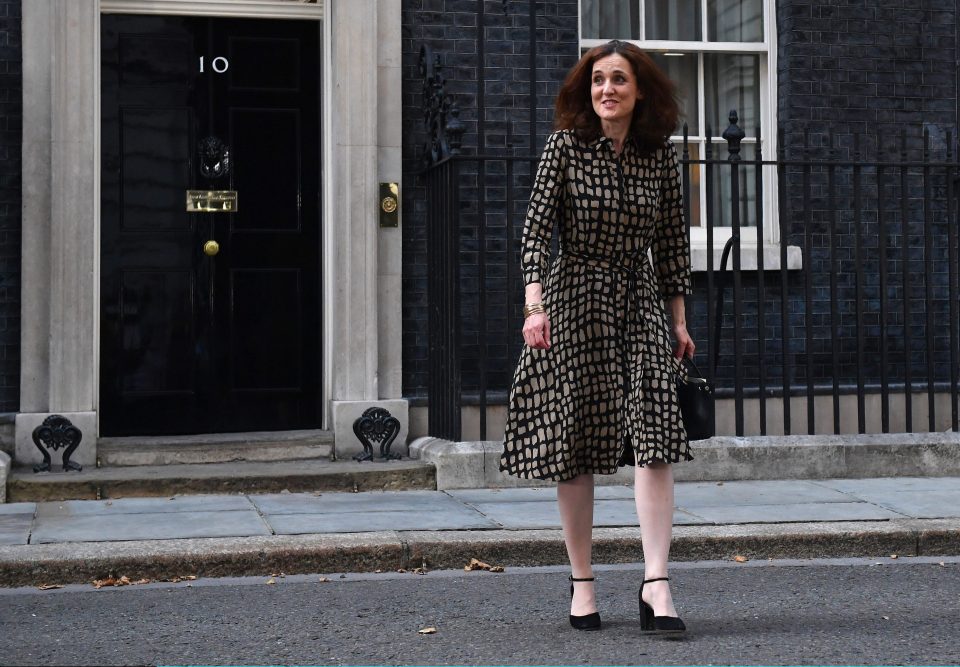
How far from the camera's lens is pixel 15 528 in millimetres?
6379

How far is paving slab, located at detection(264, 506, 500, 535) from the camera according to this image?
247 inches

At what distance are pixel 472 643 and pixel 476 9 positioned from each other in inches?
210

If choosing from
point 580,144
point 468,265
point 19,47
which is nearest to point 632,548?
point 580,144

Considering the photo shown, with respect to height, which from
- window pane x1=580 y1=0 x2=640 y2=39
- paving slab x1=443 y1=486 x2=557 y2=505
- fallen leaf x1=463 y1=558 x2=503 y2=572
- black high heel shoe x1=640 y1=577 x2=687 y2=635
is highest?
window pane x1=580 y1=0 x2=640 y2=39

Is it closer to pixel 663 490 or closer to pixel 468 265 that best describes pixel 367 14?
pixel 468 265

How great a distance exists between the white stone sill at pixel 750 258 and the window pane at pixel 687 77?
90cm

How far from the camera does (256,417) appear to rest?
8805 millimetres

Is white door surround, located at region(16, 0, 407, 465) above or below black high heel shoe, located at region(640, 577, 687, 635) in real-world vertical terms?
above

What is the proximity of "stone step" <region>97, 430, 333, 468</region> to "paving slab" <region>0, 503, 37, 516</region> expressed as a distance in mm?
813

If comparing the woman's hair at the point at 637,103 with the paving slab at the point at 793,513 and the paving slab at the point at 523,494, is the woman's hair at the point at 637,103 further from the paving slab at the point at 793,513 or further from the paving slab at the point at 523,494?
the paving slab at the point at 523,494

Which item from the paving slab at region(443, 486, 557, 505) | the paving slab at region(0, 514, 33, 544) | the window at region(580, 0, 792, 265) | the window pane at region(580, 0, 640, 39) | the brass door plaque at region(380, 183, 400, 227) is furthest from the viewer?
the window at region(580, 0, 792, 265)

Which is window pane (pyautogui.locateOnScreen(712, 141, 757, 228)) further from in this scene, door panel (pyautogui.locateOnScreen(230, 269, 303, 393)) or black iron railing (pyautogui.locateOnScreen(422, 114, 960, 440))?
door panel (pyautogui.locateOnScreen(230, 269, 303, 393))

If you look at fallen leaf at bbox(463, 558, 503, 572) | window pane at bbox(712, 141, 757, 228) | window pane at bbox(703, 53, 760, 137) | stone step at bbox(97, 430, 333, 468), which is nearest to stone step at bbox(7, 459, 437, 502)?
stone step at bbox(97, 430, 333, 468)

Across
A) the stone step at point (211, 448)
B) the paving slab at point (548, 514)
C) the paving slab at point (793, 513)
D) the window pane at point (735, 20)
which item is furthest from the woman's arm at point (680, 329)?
the window pane at point (735, 20)
